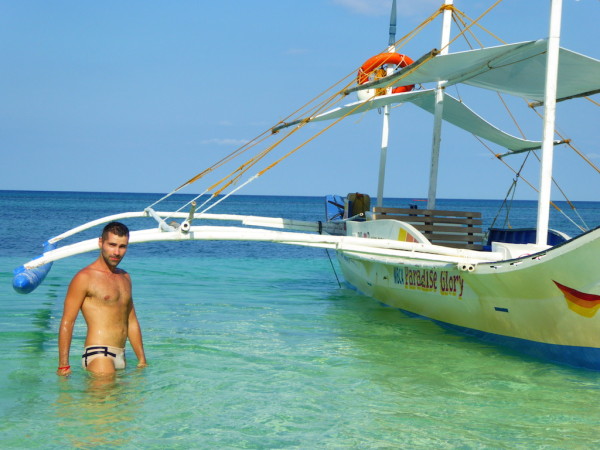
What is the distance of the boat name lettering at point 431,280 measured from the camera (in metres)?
8.71

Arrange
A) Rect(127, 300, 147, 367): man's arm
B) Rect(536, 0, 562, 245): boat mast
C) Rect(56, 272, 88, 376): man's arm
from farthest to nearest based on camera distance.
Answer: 1. Rect(536, 0, 562, 245): boat mast
2. Rect(127, 300, 147, 367): man's arm
3. Rect(56, 272, 88, 376): man's arm

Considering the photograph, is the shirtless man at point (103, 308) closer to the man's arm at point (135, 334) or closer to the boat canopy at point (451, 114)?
the man's arm at point (135, 334)

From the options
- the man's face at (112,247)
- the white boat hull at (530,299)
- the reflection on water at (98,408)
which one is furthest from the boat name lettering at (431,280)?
the man's face at (112,247)

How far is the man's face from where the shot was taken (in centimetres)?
553

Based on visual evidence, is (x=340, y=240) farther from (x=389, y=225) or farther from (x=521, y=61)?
(x=521, y=61)

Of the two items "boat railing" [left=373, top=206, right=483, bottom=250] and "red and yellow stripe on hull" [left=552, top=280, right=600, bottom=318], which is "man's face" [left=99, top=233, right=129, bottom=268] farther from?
"boat railing" [left=373, top=206, right=483, bottom=250]

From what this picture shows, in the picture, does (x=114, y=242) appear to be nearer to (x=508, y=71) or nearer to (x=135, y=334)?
(x=135, y=334)

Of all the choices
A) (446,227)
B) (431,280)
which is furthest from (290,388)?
(446,227)

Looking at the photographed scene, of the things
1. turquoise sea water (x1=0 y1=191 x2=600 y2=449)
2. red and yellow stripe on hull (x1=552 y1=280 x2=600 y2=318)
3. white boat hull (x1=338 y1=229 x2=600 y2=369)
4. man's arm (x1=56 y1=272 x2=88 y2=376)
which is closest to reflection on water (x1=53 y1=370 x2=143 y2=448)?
turquoise sea water (x1=0 y1=191 x2=600 y2=449)

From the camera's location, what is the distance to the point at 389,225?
10219mm

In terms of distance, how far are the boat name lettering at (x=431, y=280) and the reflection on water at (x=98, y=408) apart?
4039mm

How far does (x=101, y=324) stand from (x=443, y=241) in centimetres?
624

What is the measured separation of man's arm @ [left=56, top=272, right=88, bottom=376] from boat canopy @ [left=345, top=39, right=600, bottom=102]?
5.52 meters

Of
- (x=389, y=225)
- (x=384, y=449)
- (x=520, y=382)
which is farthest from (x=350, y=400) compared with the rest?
(x=389, y=225)
